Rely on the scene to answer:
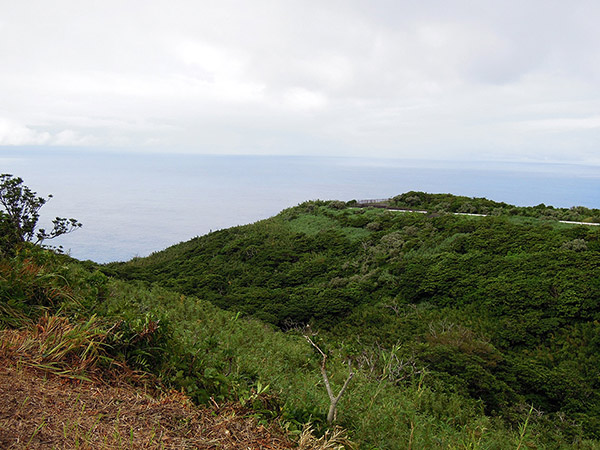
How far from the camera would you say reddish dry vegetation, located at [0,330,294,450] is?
203 cm

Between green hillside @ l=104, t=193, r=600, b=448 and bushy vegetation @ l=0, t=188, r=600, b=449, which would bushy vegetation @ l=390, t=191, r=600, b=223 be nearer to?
green hillside @ l=104, t=193, r=600, b=448

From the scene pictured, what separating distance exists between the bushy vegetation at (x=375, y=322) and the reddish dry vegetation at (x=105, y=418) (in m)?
0.16

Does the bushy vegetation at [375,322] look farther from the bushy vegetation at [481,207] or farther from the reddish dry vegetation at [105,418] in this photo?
the bushy vegetation at [481,207]

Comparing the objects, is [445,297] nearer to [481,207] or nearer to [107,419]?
[481,207]

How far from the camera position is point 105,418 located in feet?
7.39

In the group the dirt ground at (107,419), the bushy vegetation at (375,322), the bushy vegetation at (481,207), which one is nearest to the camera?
the dirt ground at (107,419)

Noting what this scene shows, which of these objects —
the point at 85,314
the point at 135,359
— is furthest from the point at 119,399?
the point at 85,314

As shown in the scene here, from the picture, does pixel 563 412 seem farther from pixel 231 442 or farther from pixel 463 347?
pixel 231 442

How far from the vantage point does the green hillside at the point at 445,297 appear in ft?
24.1

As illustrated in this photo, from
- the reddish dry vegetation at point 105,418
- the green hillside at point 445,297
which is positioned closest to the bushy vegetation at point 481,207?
the green hillside at point 445,297

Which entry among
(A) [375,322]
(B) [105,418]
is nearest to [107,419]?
(B) [105,418]

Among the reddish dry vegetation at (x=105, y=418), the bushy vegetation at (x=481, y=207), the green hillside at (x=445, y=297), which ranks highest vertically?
the bushy vegetation at (x=481, y=207)

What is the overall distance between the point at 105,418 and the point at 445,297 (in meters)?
12.4

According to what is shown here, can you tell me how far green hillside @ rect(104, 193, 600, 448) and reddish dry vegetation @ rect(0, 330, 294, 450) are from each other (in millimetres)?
1072
